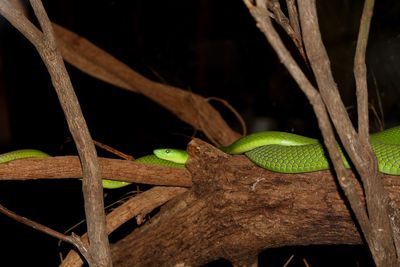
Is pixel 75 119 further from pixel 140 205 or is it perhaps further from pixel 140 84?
pixel 140 84

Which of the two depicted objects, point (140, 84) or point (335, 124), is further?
point (140, 84)

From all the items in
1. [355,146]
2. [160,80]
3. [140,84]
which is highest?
[160,80]

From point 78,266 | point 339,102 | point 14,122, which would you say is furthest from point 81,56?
point 339,102

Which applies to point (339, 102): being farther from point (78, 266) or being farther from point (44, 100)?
point (44, 100)

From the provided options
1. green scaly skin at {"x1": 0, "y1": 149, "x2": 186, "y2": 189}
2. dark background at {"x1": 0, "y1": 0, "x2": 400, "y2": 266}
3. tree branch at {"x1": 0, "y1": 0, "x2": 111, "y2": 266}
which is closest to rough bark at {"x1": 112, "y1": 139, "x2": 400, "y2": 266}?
green scaly skin at {"x1": 0, "y1": 149, "x2": 186, "y2": 189}

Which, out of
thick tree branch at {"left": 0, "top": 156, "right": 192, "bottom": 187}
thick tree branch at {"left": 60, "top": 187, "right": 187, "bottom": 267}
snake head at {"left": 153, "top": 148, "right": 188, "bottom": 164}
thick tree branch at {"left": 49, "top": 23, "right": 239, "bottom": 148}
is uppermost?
thick tree branch at {"left": 49, "top": 23, "right": 239, "bottom": 148}

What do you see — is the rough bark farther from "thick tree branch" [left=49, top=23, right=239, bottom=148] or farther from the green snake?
"thick tree branch" [left=49, top=23, right=239, bottom=148]

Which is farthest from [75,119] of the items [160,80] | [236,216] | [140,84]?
[160,80]
